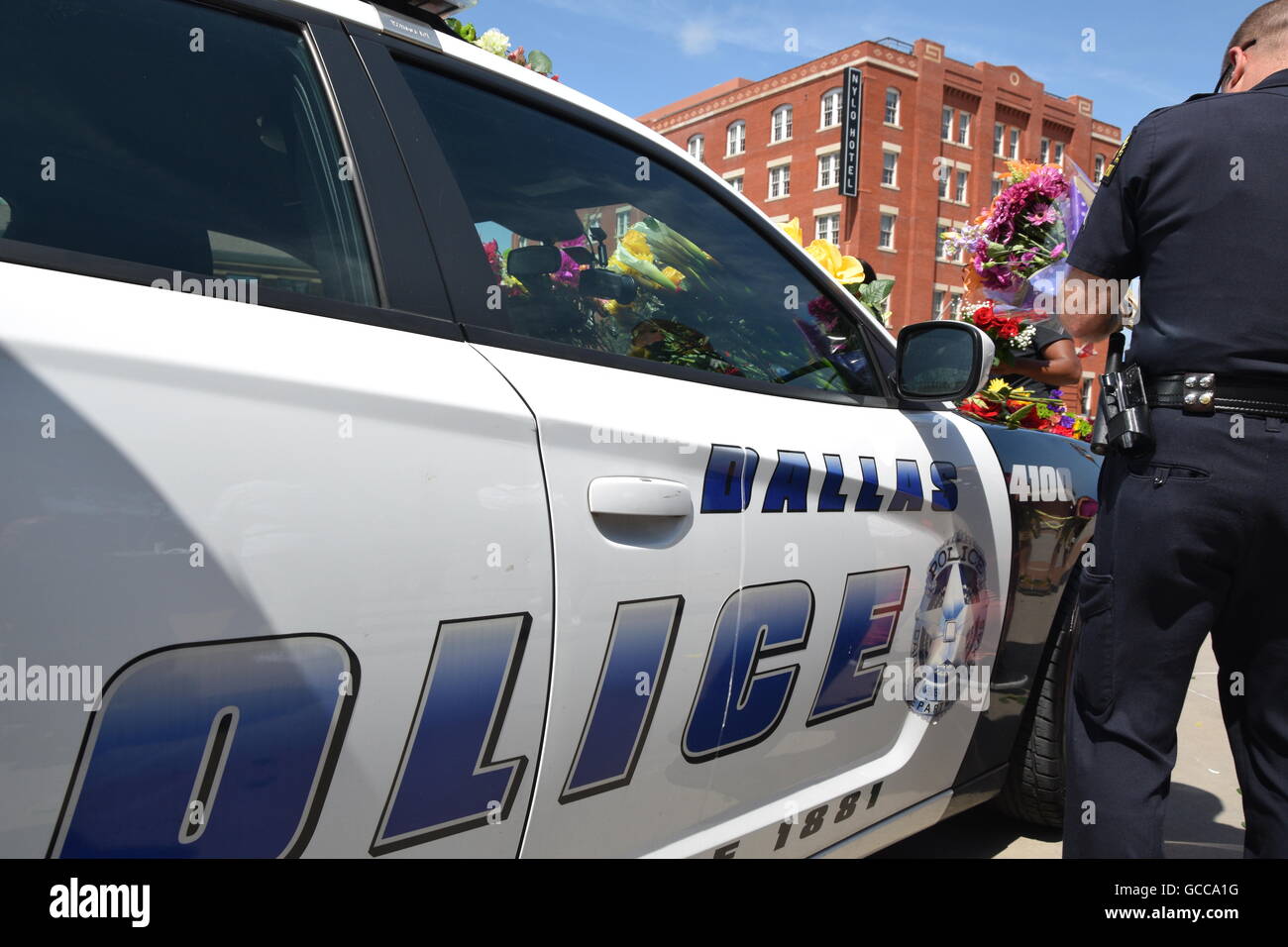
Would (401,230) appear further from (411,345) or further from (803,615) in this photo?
(803,615)

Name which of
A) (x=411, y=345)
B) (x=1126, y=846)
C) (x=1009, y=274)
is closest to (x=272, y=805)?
(x=411, y=345)

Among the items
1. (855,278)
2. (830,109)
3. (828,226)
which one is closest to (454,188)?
(855,278)

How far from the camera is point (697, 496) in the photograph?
5.27 ft

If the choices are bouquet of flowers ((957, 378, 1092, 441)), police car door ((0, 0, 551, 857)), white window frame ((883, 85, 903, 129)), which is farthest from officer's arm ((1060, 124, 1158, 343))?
white window frame ((883, 85, 903, 129))

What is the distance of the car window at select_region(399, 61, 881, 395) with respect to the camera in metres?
1.71

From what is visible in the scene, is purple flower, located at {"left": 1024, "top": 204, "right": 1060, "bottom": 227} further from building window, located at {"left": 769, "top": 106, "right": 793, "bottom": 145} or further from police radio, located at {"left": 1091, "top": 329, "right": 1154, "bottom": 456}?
building window, located at {"left": 769, "top": 106, "right": 793, "bottom": 145}

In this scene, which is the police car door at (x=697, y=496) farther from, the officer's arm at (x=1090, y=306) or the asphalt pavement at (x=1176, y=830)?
the asphalt pavement at (x=1176, y=830)

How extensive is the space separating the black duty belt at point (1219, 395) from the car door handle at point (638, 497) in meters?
1.07

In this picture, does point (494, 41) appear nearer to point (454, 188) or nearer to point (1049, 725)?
point (454, 188)

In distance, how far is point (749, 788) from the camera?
1.78 meters

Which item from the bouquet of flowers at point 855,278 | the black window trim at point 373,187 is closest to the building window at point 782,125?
the bouquet of flowers at point 855,278

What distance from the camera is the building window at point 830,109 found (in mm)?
35031

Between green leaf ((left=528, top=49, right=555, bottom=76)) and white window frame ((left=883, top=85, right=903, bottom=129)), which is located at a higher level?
white window frame ((left=883, top=85, right=903, bottom=129))
